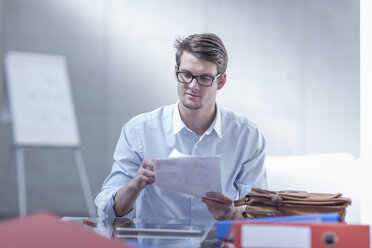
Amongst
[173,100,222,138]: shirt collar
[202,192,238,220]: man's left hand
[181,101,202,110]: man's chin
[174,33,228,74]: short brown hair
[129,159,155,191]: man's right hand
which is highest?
[174,33,228,74]: short brown hair

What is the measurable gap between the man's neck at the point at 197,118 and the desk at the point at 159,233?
0.67m

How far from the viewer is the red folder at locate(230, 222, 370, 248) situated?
853 mm

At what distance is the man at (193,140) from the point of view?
2.12 metres

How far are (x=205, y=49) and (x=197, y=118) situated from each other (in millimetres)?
326

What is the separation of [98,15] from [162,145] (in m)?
2.71

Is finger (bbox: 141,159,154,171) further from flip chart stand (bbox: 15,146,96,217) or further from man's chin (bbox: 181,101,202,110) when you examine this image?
flip chart stand (bbox: 15,146,96,217)

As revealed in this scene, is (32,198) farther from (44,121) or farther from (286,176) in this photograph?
(286,176)

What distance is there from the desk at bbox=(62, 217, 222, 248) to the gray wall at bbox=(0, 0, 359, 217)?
2924mm

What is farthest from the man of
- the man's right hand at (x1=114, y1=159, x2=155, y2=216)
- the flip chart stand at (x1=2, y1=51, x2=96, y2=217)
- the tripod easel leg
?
the tripod easel leg

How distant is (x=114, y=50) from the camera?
455 cm

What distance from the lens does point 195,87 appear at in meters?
2.15

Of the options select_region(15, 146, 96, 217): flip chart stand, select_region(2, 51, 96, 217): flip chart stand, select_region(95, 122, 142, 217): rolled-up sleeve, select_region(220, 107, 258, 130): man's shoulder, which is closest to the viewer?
select_region(95, 122, 142, 217): rolled-up sleeve

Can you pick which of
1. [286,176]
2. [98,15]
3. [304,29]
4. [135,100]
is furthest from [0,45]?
[286,176]

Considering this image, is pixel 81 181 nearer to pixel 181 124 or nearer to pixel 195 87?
pixel 181 124
